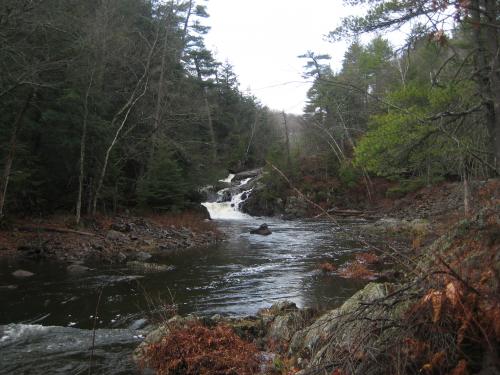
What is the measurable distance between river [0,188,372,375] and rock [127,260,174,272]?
0.27 m

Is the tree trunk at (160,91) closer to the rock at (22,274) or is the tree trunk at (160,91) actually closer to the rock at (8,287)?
the rock at (22,274)

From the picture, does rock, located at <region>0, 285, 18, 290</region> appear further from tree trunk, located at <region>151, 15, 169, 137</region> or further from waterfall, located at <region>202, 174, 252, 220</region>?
waterfall, located at <region>202, 174, 252, 220</region>

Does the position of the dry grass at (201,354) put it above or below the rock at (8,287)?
below

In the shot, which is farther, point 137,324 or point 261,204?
point 261,204

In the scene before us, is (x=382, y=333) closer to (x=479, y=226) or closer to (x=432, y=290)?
(x=432, y=290)

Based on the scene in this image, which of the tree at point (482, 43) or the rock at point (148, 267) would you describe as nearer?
the tree at point (482, 43)

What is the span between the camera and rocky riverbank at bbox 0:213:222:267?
14.1 metres

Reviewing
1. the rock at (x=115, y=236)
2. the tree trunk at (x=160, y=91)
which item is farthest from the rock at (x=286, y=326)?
the tree trunk at (x=160, y=91)

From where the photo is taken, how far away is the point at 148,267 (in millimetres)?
12727

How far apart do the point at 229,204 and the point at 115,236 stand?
16.1 meters

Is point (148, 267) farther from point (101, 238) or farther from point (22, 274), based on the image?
point (101, 238)

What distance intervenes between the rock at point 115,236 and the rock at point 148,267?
12.2ft

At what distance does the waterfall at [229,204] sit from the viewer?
30.6m

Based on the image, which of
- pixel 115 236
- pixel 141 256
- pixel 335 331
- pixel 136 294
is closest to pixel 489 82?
pixel 335 331
